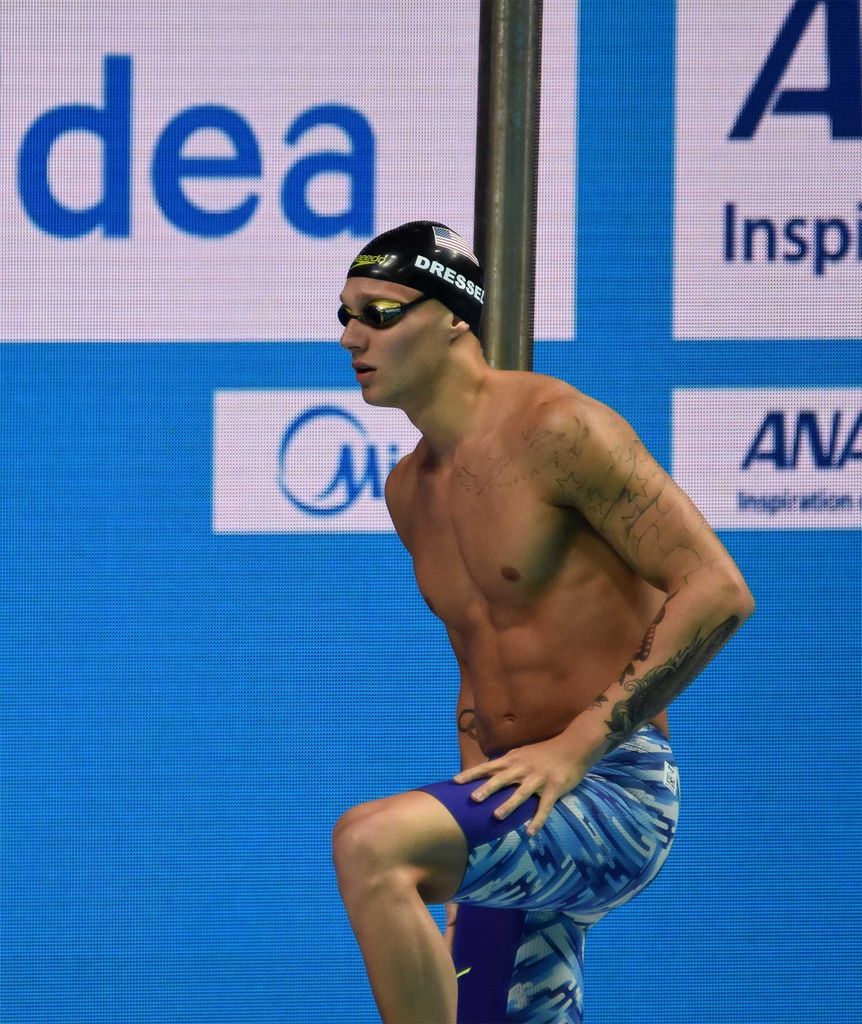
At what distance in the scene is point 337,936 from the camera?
13.2 feet

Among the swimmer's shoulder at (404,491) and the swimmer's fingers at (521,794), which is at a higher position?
A: the swimmer's shoulder at (404,491)

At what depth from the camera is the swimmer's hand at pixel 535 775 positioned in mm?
2219

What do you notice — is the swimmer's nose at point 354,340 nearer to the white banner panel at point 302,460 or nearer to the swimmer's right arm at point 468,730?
the swimmer's right arm at point 468,730

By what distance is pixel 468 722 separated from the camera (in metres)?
2.68

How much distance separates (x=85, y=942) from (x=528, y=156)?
2.37 meters

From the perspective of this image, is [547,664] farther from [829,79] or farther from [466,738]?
[829,79]

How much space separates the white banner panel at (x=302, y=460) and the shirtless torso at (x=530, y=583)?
146 centimetres

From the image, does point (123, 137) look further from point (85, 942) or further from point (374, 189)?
point (85, 942)

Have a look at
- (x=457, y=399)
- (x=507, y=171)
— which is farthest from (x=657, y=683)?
(x=507, y=171)

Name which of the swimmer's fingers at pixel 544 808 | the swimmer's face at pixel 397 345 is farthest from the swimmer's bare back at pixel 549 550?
the swimmer's fingers at pixel 544 808

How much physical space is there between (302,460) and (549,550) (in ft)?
5.45

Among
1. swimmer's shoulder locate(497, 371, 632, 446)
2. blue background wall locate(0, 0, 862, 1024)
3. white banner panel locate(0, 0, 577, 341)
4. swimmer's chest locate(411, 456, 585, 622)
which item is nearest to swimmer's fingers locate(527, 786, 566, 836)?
swimmer's chest locate(411, 456, 585, 622)

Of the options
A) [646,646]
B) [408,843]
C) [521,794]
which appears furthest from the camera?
[646,646]

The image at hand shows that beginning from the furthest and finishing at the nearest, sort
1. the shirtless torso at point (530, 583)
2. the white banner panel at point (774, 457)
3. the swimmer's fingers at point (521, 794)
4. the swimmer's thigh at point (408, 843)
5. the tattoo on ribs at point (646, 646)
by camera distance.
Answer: the white banner panel at point (774, 457), the shirtless torso at point (530, 583), the tattoo on ribs at point (646, 646), the swimmer's fingers at point (521, 794), the swimmer's thigh at point (408, 843)
